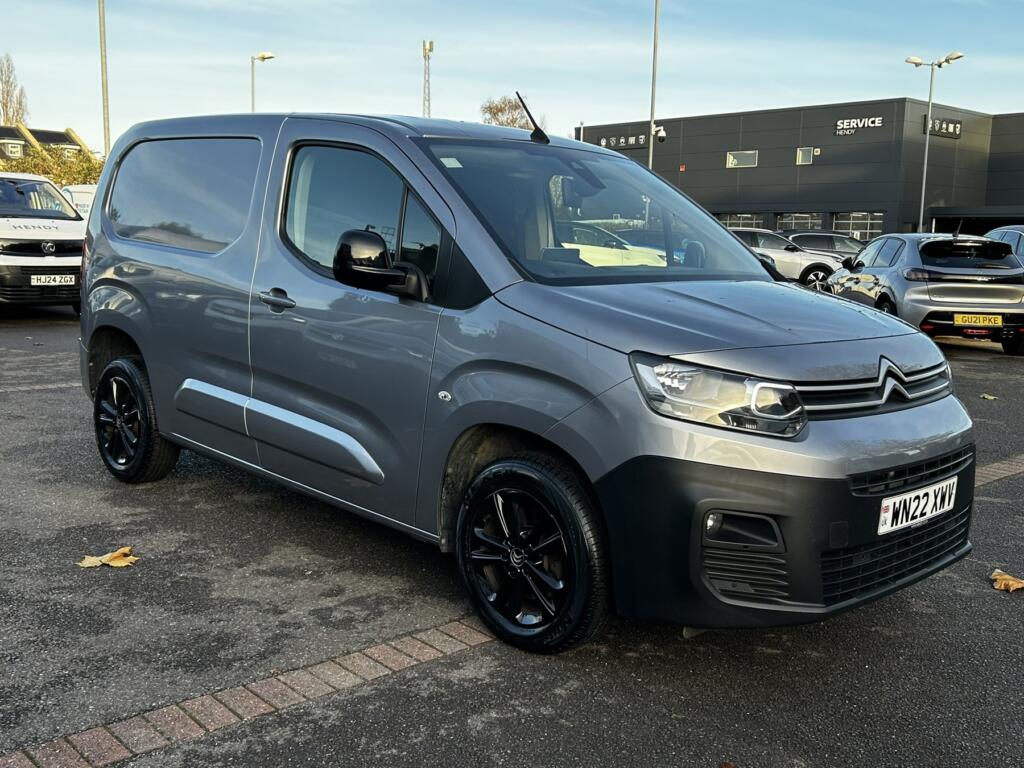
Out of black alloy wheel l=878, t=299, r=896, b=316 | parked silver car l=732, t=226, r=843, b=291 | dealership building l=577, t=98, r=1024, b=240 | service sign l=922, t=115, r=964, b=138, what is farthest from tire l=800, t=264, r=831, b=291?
service sign l=922, t=115, r=964, b=138

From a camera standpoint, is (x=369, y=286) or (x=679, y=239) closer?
(x=369, y=286)

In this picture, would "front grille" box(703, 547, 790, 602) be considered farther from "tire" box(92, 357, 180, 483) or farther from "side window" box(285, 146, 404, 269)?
"tire" box(92, 357, 180, 483)

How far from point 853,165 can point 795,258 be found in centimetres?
2714

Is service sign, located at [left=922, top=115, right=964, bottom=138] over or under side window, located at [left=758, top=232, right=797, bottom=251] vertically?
over

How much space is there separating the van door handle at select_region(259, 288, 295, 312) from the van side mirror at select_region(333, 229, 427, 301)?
55 cm

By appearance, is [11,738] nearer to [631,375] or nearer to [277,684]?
[277,684]

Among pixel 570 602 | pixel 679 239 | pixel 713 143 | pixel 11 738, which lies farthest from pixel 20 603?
pixel 713 143

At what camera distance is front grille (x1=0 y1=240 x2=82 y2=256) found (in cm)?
1330

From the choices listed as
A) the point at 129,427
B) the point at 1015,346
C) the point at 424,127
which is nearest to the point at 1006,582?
the point at 424,127

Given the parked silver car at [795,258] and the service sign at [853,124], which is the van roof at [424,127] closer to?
the parked silver car at [795,258]

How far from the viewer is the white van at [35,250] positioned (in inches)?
526

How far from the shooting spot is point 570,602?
10.8ft

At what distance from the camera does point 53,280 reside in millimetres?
13672

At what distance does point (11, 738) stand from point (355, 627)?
1.19 meters
